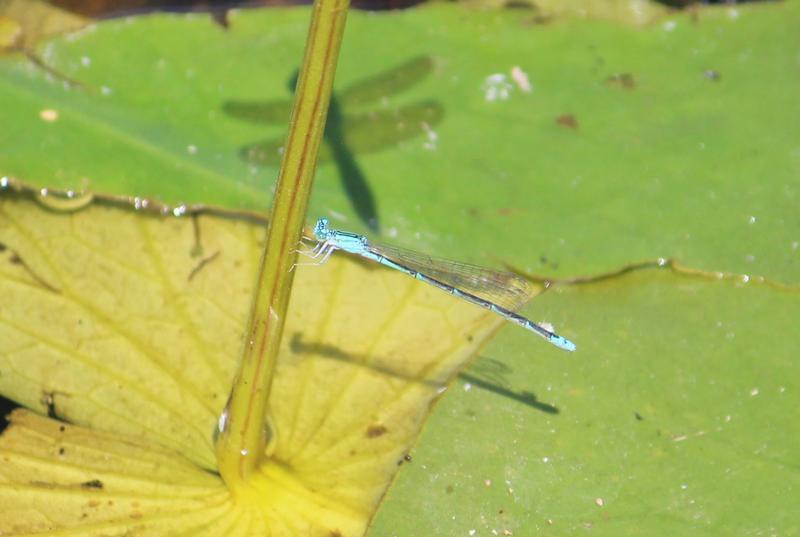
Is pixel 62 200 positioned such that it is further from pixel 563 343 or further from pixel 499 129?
pixel 563 343

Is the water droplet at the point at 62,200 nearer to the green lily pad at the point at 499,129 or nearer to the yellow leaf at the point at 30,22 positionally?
the green lily pad at the point at 499,129

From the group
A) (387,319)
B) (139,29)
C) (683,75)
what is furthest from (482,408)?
(139,29)

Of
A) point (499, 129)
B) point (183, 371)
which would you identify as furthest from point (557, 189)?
point (183, 371)

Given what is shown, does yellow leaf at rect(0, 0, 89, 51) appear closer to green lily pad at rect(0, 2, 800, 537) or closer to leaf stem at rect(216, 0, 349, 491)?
green lily pad at rect(0, 2, 800, 537)

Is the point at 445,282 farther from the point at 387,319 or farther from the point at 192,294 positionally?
the point at 192,294

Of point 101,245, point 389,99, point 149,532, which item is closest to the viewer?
point 149,532

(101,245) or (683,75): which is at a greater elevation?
(683,75)
